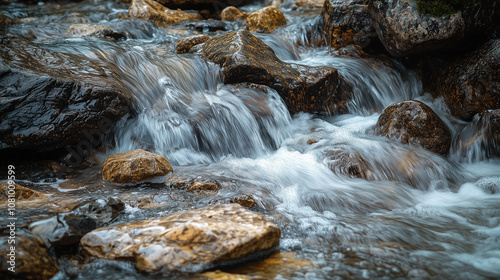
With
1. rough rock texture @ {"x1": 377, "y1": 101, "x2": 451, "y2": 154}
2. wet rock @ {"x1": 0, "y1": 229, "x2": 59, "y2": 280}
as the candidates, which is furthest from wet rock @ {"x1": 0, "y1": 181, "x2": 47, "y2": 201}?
rough rock texture @ {"x1": 377, "y1": 101, "x2": 451, "y2": 154}

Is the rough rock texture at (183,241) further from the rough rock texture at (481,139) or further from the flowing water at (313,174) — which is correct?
the rough rock texture at (481,139)

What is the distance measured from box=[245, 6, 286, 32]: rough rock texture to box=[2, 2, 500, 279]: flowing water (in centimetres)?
233

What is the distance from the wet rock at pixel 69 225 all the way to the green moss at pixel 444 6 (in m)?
5.58

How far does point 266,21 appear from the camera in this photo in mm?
9555

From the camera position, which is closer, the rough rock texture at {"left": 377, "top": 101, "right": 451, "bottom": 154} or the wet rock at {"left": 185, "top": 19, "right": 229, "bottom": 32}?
the rough rock texture at {"left": 377, "top": 101, "right": 451, "bottom": 154}

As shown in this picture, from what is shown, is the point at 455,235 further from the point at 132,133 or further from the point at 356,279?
the point at 132,133

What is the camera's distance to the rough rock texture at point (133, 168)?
381 centimetres

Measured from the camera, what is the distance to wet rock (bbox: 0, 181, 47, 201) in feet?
10.7

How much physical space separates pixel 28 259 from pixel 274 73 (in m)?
4.53

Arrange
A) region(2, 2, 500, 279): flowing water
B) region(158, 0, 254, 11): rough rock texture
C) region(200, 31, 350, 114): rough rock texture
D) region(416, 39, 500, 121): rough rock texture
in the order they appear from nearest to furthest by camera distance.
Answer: region(2, 2, 500, 279): flowing water
region(416, 39, 500, 121): rough rock texture
region(200, 31, 350, 114): rough rock texture
region(158, 0, 254, 11): rough rock texture

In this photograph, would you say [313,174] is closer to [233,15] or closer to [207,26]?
[207,26]

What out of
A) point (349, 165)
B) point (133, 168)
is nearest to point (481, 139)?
point (349, 165)

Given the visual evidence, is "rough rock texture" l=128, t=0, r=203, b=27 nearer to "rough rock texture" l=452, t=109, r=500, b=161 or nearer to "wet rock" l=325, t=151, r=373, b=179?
"wet rock" l=325, t=151, r=373, b=179

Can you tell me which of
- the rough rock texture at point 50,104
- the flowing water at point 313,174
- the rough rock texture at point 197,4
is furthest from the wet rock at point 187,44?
the rough rock texture at point 197,4
